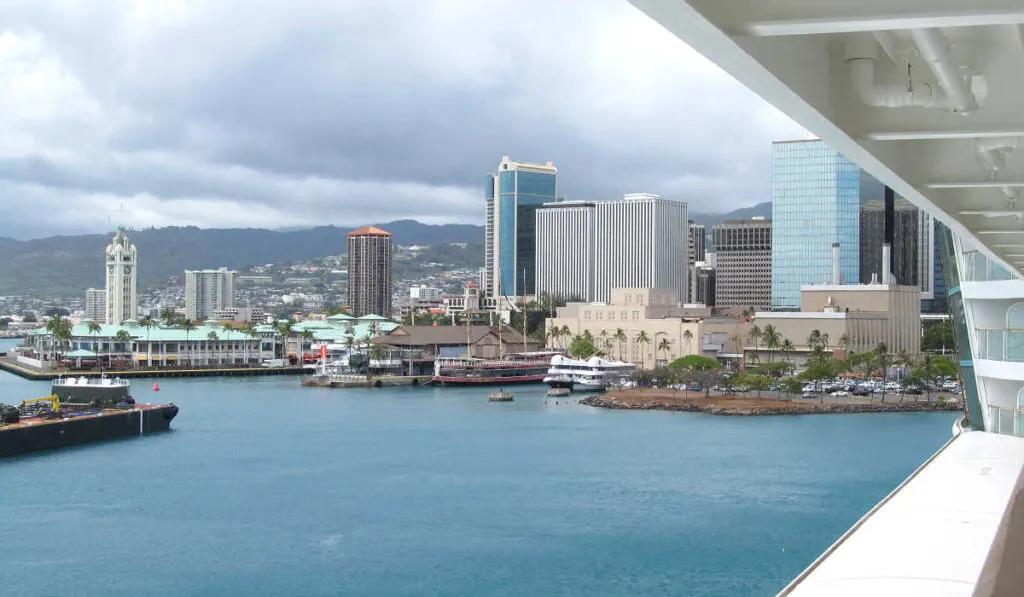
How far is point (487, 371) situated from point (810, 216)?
38778 millimetres

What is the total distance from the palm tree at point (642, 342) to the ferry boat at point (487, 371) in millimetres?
5779

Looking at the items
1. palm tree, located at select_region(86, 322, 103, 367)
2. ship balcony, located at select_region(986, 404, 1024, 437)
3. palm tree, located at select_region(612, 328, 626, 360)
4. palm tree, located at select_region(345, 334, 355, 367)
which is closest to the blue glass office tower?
palm tree, located at select_region(612, 328, 626, 360)

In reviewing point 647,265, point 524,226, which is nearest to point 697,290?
point 647,265

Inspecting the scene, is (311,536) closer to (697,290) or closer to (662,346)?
(662,346)

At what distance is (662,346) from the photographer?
65.9 m

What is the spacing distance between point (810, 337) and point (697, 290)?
3258 inches

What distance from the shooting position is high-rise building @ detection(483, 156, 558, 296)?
154500 mm

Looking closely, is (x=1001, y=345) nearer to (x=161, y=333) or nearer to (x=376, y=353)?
(x=376, y=353)

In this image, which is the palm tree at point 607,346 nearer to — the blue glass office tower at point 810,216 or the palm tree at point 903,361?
the palm tree at point 903,361

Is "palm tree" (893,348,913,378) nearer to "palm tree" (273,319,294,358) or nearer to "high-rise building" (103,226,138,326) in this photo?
"palm tree" (273,319,294,358)

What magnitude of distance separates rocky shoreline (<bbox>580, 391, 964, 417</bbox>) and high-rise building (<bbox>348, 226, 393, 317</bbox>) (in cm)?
13631

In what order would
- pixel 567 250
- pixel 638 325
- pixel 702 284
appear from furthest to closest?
pixel 567 250 < pixel 702 284 < pixel 638 325

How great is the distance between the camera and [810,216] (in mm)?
90500

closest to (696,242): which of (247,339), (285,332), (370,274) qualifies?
(370,274)
